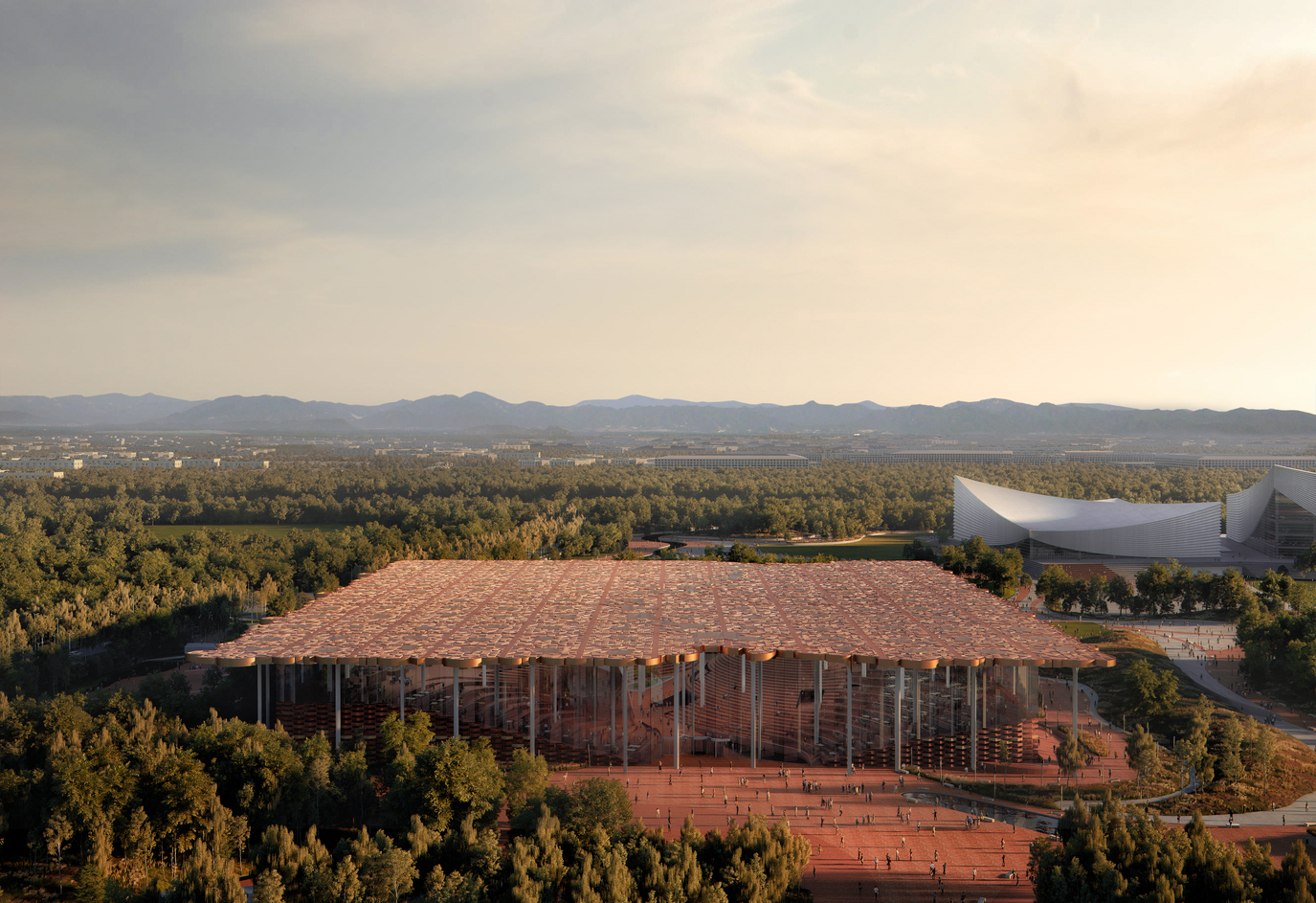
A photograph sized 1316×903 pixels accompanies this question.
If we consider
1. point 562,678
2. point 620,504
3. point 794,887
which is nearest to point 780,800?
point 794,887

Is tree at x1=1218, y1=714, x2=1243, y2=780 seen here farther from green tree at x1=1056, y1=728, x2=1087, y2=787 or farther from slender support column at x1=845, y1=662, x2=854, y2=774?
slender support column at x1=845, y1=662, x2=854, y2=774

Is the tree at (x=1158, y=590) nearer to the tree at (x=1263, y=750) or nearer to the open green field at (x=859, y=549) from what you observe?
the open green field at (x=859, y=549)

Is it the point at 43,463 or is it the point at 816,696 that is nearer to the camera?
the point at 816,696

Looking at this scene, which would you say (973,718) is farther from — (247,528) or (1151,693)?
(247,528)

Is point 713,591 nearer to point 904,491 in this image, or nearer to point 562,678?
point 562,678

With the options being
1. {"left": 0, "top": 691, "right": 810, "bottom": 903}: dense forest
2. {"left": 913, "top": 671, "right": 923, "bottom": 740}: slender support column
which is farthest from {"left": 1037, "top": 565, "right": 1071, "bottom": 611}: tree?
{"left": 0, "top": 691, "right": 810, "bottom": 903}: dense forest

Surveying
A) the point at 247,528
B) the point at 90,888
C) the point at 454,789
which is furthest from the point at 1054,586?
the point at 247,528
